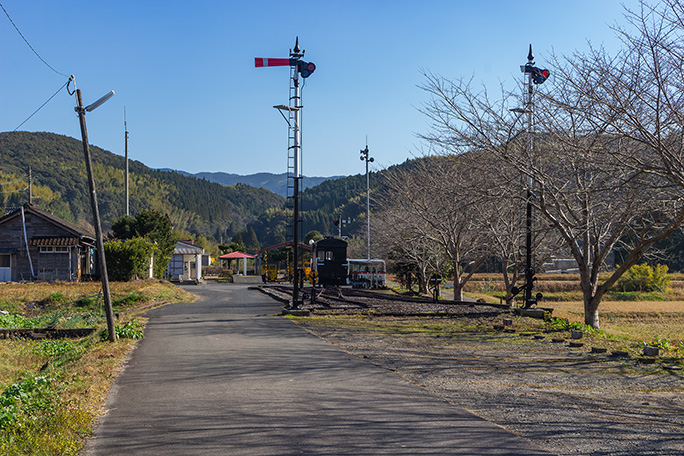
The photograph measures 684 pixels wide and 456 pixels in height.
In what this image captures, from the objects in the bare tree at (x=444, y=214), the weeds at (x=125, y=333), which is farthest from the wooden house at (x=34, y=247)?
the weeds at (x=125, y=333)

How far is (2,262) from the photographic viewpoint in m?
38.5

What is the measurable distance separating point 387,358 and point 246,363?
2.63 metres

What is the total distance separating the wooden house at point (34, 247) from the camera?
3784 cm

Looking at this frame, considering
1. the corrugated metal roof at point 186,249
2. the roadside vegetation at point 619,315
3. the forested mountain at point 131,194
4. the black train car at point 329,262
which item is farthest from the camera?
the forested mountain at point 131,194

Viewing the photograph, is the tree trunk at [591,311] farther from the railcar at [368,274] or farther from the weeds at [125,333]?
the railcar at [368,274]

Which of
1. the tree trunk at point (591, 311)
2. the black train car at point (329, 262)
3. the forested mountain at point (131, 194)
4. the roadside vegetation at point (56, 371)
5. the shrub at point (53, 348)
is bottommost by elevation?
the shrub at point (53, 348)

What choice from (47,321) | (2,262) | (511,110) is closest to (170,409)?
(511,110)

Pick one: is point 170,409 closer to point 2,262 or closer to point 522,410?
point 522,410

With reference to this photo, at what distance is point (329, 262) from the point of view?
4412 cm

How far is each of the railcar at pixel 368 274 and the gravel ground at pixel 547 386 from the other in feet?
103

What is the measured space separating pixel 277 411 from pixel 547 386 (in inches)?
162

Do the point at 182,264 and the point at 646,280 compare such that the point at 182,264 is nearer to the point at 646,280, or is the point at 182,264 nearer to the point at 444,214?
the point at 444,214

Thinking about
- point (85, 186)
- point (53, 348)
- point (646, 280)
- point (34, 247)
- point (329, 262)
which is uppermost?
point (85, 186)

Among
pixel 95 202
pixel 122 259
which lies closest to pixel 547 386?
pixel 95 202
